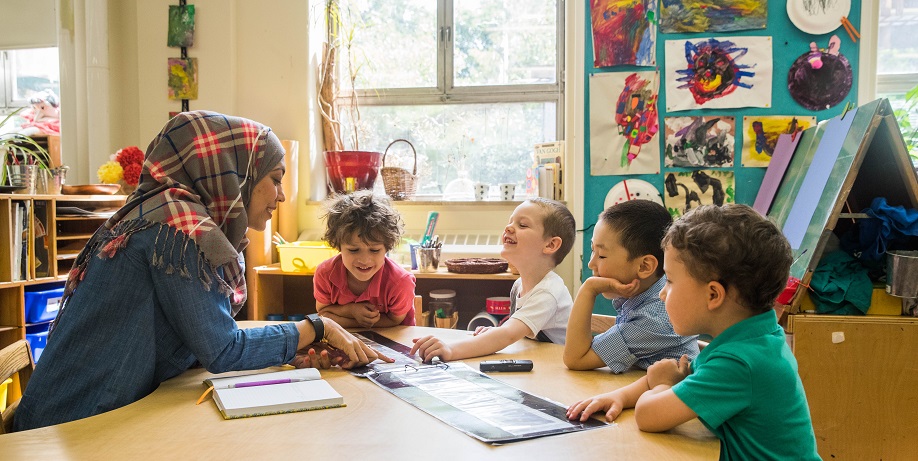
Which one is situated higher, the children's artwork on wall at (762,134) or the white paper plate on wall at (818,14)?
the white paper plate on wall at (818,14)

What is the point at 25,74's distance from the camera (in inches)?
168

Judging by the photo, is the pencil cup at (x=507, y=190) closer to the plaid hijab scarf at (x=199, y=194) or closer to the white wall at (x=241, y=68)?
the white wall at (x=241, y=68)

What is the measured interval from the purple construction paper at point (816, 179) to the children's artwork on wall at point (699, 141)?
1.66ft

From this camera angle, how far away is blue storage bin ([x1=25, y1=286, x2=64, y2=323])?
3.02m

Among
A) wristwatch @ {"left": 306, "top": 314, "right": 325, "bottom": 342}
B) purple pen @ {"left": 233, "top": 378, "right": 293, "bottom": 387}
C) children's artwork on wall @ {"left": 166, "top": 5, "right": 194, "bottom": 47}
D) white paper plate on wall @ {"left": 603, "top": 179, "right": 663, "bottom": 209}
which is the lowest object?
purple pen @ {"left": 233, "top": 378, "right": 293, "bottom": 387}

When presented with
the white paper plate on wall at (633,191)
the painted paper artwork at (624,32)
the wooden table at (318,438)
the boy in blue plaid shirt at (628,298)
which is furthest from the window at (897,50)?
the wooden table at (318,438)

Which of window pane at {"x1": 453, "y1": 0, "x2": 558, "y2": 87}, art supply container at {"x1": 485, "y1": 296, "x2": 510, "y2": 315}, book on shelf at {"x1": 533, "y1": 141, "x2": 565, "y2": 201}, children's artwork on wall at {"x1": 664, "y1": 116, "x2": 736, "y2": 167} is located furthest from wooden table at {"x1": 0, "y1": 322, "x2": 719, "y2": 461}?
window pane at {"x1": 453, "y1": 0, "x2": 558, "y2": 87}

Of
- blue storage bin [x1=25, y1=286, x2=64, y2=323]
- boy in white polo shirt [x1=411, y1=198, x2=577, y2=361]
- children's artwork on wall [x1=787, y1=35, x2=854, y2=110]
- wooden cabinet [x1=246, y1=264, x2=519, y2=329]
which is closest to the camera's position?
boy in white polo shirt [x1=411, y1=198, x2=577, y2=361]

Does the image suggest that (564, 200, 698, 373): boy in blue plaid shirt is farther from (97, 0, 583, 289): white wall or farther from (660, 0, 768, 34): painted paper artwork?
(97, 0, 583, 289): white wall

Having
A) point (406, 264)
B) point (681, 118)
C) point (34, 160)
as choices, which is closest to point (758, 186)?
point (681, 118)

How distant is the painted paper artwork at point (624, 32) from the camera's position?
10.8 ft

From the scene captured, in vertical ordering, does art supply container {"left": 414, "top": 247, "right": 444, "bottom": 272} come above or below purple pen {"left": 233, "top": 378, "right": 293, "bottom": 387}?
above

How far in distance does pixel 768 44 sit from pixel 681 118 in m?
0.50

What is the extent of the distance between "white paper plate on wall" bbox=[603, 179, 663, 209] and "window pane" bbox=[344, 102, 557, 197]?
74cm
